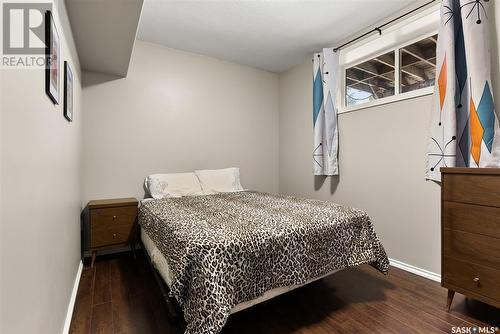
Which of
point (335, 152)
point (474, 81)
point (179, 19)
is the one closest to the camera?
point (474, 81)

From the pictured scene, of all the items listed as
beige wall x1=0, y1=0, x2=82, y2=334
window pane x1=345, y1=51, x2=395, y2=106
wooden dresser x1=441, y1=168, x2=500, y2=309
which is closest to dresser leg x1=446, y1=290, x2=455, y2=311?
wooden dresser x1=441, y1=168, x2=500, y2=309

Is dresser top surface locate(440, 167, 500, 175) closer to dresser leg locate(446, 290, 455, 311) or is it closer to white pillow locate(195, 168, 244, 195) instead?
dresser leg locate(446, 290, 455, 311)

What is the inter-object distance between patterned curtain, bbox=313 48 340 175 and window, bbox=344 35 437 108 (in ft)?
0.72

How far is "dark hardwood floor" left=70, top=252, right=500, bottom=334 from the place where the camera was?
158 cm

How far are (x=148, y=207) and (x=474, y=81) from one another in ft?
9.31

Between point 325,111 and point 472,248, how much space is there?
77.1 inches

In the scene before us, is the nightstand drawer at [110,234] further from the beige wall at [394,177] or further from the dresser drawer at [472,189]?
the dresser drawer at [472,189]

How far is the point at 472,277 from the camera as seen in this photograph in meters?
1.61

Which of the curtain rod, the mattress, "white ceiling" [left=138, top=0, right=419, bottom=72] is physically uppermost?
"white ceiling" [left=138, top=0, right=419, bottom=72]

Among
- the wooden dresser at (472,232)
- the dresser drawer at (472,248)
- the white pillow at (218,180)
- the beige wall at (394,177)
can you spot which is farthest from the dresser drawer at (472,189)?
the white pillow at (218,180)

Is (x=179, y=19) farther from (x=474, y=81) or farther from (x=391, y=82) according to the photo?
(x=474, y=81)

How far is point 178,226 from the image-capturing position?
1606 millimetres

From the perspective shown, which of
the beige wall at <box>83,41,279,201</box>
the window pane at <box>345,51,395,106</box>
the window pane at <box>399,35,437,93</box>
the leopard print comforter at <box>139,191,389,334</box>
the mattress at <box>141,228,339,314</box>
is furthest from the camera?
the beige wall at <box>83,41,279,201</box>

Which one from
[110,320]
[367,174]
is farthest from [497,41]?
[110,320]
